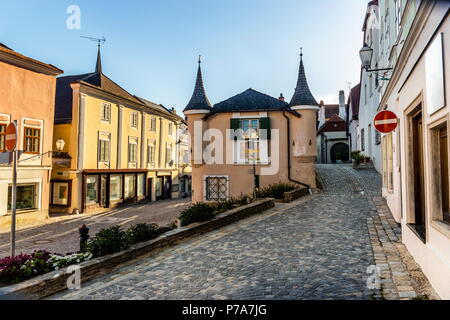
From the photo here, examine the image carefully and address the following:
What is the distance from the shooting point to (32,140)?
17.3m

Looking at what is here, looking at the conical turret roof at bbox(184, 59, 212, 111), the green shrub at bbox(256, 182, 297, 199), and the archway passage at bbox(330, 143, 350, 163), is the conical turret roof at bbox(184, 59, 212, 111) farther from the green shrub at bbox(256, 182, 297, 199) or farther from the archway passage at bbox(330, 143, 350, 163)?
the archway passage at bbox(330, 143, 350, 163)

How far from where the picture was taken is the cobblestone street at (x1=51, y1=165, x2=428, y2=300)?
470 cm

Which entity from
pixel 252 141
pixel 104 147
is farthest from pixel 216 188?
pixel 104 147

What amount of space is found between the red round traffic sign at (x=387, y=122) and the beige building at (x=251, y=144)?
11.9 metres

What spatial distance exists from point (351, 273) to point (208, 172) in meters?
15.5

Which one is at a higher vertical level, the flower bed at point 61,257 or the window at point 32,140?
the window at point 32,140

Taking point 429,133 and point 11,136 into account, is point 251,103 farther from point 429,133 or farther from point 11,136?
point 429,133

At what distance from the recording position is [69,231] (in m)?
16.0

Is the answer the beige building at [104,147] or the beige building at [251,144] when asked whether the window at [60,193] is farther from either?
the beige building at [251,144]

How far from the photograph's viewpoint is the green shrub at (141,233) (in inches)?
286

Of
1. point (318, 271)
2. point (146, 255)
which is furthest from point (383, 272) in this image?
point (146, 255)

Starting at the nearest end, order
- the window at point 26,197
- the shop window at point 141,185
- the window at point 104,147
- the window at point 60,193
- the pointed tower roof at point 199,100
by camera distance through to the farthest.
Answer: the window at point 26,197 → the pointed tower roof at point 199,100 → the window at point 60,193 → the window at point 104,147 → the shop window at point 141,185

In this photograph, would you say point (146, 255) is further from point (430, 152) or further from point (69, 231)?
point (69, 231)

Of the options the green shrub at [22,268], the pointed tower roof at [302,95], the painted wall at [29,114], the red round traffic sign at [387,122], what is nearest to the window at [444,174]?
the red round traffic sign at [387,122]
